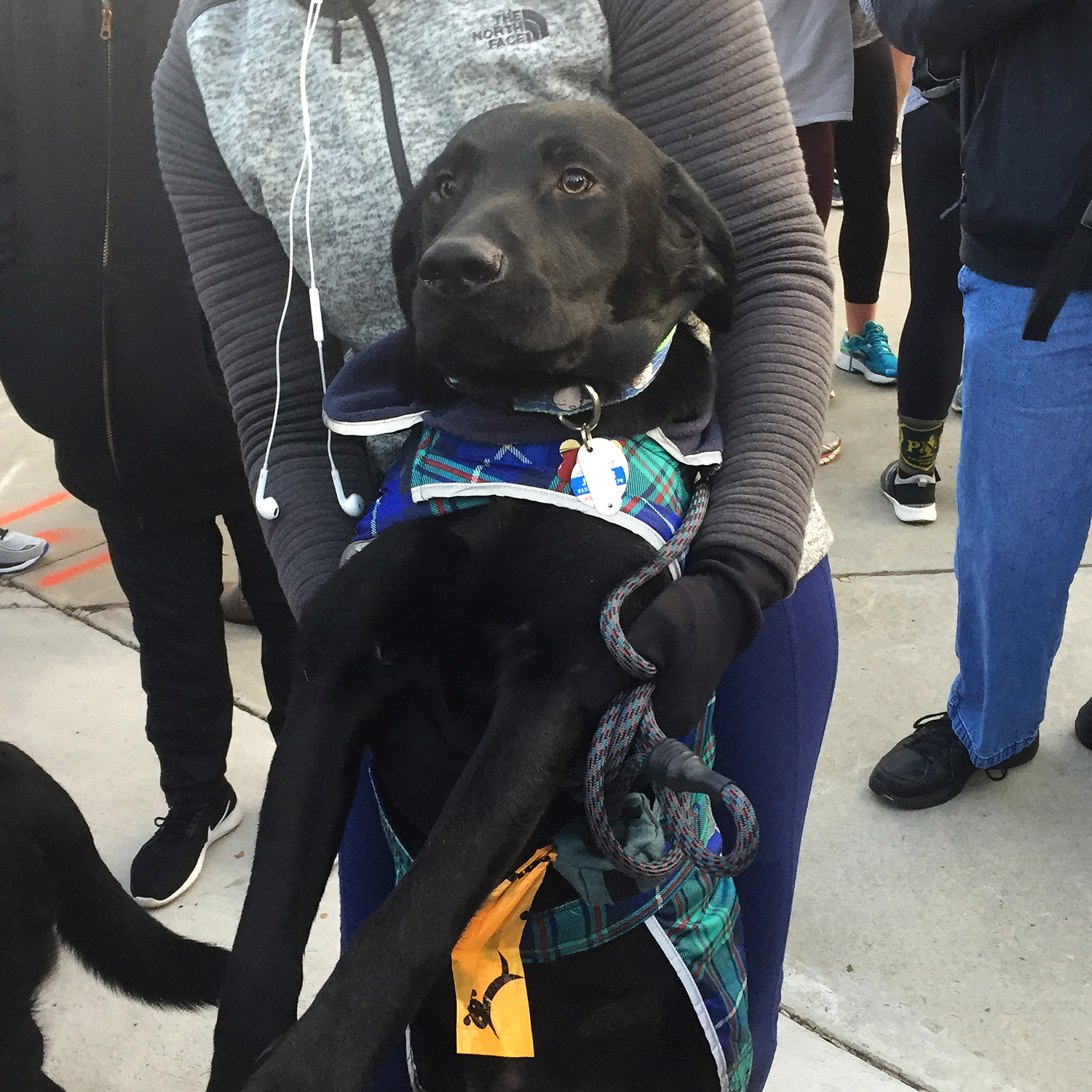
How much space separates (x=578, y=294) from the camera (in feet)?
4.30

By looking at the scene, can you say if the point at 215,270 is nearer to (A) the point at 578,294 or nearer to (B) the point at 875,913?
(A) the point at 578,294

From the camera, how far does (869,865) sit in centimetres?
243

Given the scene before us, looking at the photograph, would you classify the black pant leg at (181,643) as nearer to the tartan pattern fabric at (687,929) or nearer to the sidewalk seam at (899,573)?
the tartan pattern fabric at (687,929)

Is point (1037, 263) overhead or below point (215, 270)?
below

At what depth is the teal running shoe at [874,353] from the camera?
506 centimetres

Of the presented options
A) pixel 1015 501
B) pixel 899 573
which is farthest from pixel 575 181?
pixel 899 573

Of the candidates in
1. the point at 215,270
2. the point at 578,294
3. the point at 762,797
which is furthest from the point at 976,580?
the point at 215,270

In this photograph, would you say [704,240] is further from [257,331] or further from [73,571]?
[73,571]

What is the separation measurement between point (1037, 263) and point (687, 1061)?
1.53m

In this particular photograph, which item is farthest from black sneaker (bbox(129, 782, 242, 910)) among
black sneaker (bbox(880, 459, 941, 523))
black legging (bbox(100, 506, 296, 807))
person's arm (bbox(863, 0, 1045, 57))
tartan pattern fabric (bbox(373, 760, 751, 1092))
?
black sneaker (bbox(880, 459, 941, 523))

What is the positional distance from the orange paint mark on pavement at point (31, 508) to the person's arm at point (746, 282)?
3.97 meters

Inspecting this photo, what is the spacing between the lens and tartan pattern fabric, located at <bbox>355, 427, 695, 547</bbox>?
1.21 meters

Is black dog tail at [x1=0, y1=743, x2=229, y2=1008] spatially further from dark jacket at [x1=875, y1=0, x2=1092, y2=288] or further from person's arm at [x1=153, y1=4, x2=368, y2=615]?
dark jacket at [x1=875, y1=0, x2=1092, y2=288]

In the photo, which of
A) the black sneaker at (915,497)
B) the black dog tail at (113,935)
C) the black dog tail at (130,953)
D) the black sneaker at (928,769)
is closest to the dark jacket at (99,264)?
the black dog tail at (113,935)
